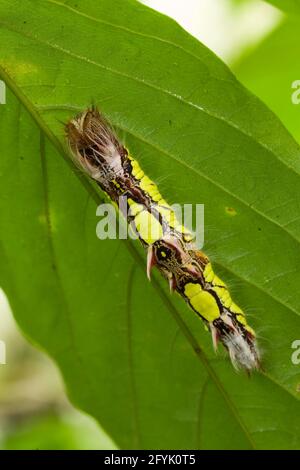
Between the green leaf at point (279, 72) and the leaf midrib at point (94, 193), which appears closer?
the leaf midrib at point (94, 193)

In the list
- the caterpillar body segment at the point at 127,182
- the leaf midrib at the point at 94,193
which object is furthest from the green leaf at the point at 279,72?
the leaf midrib at the point at 94,193

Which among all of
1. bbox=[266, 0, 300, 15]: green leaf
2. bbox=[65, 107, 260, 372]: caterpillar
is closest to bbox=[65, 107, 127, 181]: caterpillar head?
bbox=[65, 107, 260, 372]: caterpillar

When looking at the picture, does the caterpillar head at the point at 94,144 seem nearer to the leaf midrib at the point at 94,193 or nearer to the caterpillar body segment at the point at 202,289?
the leaf midrib at the point at 94,193

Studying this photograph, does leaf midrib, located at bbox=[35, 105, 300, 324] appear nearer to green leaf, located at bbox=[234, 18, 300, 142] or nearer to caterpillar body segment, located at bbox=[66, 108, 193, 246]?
caterpillar body segment, located at bbox=[66, 108, 193, 246]

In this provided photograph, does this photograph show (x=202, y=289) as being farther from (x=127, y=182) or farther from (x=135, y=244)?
(x=127, y=182)

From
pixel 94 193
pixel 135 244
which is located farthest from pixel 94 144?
pixel 135 244
